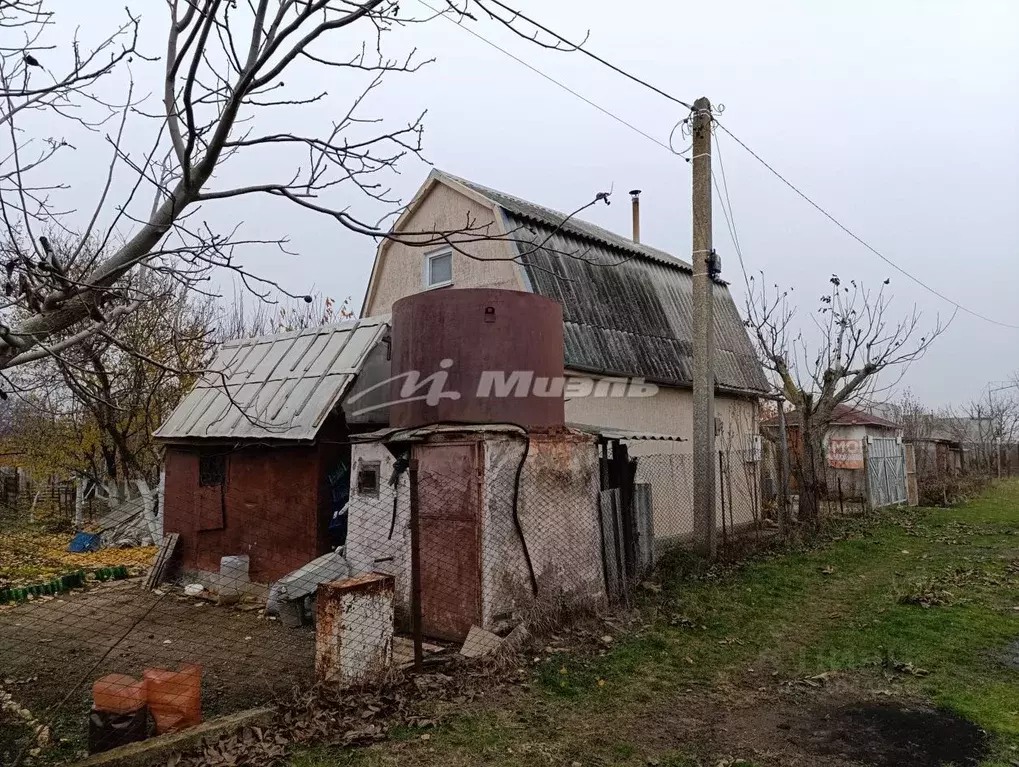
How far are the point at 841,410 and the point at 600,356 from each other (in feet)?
56.8

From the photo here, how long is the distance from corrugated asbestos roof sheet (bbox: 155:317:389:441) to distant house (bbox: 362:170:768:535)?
1.92 meters

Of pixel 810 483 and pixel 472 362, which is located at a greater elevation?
pixel 472 362

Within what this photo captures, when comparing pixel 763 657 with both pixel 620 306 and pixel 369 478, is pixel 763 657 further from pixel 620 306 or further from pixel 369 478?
pixel 620 306

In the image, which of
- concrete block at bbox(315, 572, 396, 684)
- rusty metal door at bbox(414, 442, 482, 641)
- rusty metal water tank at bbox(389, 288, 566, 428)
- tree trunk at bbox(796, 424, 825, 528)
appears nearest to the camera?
concrete block at bbox(315, 572, 396, 684)

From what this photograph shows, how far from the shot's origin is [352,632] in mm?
5281

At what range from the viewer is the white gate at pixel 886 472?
1759 cm

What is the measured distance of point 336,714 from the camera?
482cm

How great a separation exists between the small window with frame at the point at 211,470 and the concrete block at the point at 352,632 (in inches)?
224

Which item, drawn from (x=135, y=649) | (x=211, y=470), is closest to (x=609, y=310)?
(x=211, y=470)

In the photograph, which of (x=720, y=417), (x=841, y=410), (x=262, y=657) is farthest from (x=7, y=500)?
(x=841, y=410)

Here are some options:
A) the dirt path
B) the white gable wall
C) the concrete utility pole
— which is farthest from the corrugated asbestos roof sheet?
the concrete utility pole

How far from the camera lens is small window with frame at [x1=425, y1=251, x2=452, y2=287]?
12.8 metres

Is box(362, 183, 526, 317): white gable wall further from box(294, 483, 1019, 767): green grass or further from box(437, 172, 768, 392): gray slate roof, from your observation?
box(294, 483, 1019, 767): green grass

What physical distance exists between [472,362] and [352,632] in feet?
10.3
